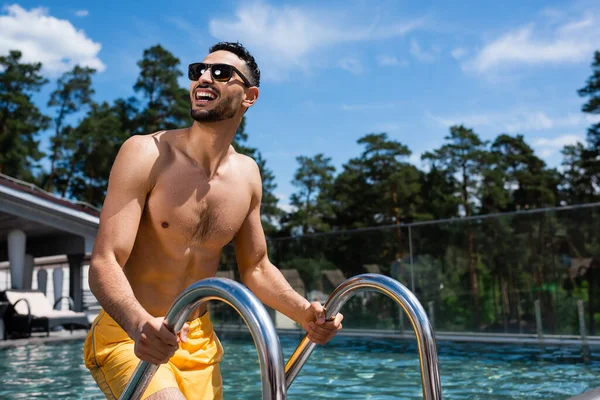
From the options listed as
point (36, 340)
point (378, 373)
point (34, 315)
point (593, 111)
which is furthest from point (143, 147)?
point (593, 111)

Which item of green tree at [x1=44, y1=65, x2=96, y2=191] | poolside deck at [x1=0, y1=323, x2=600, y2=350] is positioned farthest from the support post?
green tree at [x1=44, y1=65, x2=96, y2=191]

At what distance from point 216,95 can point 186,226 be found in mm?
510

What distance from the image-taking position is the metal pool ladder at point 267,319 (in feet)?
4.76

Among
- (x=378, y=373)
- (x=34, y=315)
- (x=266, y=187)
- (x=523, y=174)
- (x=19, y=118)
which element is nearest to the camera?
(x=378, y=373)

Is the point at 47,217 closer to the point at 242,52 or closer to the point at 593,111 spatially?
the point at 242,52

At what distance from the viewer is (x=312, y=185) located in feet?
173

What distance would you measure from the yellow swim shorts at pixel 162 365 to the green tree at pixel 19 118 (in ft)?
124

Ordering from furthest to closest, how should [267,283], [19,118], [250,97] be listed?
[19,118] < [267,283] < [250,97]

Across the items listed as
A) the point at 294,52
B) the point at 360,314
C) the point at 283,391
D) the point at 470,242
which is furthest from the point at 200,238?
the point at 294,52

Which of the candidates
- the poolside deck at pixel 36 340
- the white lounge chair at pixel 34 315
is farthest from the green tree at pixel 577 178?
the poolside deck at pixel 36 340

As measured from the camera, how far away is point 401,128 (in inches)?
2030

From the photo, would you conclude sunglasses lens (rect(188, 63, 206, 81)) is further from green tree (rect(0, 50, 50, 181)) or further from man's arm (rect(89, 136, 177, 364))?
green tree (rect(0, 50, 50, 181))

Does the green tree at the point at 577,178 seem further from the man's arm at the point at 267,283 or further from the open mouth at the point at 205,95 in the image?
the open mouth at the point at 205,95

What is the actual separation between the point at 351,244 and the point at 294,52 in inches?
1500
